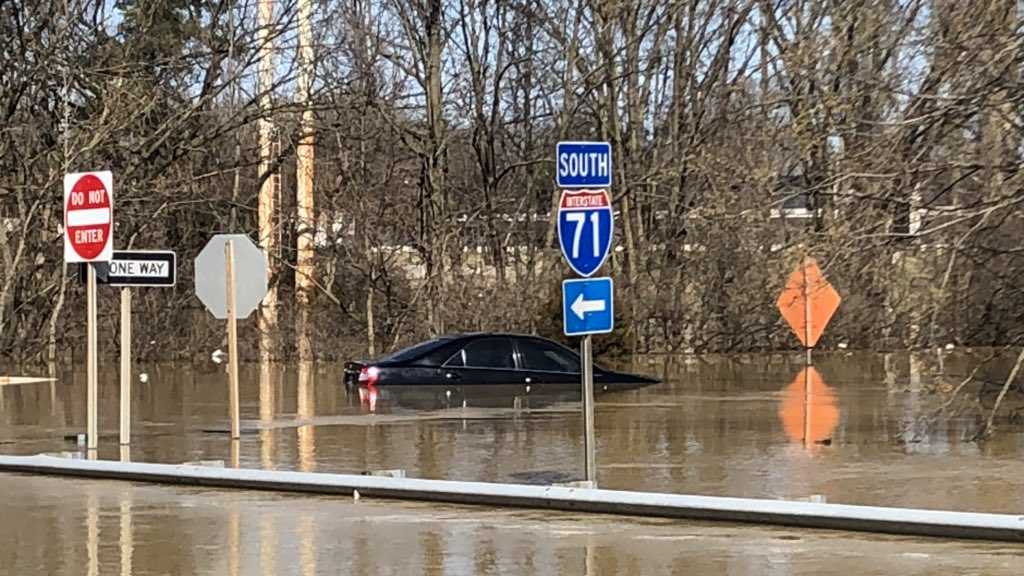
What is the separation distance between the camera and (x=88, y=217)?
1755 centimetres

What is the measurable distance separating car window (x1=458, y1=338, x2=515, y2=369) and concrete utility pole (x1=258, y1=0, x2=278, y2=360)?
10366mm

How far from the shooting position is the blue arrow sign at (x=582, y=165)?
1331cm

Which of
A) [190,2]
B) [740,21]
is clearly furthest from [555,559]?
[190,2]

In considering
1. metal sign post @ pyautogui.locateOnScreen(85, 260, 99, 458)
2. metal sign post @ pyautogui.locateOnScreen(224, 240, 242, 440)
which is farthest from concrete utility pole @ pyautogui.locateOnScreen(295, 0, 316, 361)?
metal sign post @ pyautogui.locateOnScreen(85, 260, 99, 458)

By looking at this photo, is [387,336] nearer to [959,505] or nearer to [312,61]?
[312,61]

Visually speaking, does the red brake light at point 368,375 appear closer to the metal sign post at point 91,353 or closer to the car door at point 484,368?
the car door at point 484,368

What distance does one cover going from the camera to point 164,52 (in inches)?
1547

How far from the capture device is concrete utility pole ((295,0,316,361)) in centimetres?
3853

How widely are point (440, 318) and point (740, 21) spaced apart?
10071mm

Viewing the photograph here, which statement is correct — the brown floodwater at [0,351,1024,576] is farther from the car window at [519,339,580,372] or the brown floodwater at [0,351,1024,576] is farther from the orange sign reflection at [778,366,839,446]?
the car window at [519,339,580,372]

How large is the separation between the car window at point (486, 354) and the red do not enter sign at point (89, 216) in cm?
1076

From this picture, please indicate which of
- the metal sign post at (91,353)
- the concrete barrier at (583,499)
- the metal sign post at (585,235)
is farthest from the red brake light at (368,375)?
the metal sign post at (585,235)

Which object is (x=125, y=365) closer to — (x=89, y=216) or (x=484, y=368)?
(x=89, y=216)

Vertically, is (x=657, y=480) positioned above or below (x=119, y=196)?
below
